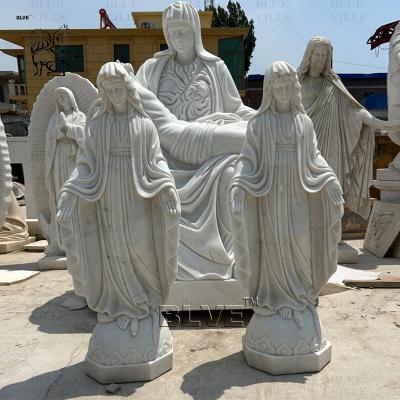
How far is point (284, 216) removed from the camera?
313cm

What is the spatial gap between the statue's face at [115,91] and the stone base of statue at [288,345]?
182 centimetres

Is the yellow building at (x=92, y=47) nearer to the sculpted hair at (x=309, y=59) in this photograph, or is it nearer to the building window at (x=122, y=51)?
the building window at (x=122, y=51)

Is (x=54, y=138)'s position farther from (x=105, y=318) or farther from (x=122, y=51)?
(x=122, y=51)

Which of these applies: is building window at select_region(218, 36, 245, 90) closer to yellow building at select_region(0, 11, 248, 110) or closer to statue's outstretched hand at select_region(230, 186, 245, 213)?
yellow building at select_region(0, 11, 248, 110)

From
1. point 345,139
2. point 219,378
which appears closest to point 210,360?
point 219,378

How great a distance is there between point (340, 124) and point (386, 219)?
5.18 feet

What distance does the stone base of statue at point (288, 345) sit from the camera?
123 inches

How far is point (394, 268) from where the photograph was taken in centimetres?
600

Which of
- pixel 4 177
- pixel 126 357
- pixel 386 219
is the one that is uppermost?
pixel 4 177

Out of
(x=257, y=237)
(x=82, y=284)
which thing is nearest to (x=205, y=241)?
(x=257, y=237)

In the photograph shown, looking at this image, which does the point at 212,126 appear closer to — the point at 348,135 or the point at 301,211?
the point at 301,211

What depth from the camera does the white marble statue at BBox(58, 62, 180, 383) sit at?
9.84ft

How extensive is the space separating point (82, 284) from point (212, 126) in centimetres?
211

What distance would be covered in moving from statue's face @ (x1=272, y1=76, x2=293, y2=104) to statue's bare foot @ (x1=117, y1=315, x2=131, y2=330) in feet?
6.08
